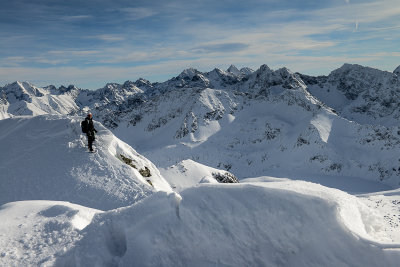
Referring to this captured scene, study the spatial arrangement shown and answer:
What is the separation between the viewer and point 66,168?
12.3m

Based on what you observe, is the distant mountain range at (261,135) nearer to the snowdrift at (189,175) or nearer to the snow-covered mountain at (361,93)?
the snow-covered mountain at (361,93)

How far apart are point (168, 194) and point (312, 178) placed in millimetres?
31459

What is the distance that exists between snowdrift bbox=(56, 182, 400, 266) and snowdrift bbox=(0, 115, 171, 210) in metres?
4.89

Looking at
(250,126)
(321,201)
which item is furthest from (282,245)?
(250,126)

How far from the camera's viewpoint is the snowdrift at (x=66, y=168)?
35.9ft

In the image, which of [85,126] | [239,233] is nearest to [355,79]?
[85,126]

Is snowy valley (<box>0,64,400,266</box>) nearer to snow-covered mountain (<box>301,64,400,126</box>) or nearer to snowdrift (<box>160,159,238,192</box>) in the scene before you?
snowdrift (<box>160,159,238,192</box>)

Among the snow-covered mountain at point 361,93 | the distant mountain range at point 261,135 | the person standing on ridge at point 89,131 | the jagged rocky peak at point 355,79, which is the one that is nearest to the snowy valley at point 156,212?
the person standing on ridge at point 89,131

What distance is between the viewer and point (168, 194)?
645 cm

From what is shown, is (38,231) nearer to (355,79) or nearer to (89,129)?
(89,129)

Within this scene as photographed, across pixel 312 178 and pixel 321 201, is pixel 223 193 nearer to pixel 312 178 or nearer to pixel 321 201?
pixel 321 201

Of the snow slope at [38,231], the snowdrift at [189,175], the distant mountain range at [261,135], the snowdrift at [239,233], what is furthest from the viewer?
the distant mountain range at [261,135]

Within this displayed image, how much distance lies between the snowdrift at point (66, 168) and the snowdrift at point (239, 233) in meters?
4.89

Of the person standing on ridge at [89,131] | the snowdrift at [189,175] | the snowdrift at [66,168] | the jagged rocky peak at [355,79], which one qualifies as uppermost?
the jagged rocky peak at [355,79]
